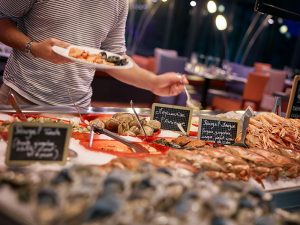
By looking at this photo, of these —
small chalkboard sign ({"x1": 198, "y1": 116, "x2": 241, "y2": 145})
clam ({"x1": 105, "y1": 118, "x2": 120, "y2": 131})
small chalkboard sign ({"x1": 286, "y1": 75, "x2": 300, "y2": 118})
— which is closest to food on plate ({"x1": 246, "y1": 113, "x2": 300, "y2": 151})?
small chalkboard sign ({"x1": 198, "y1": 116, "x2": 241, "y2": 145})

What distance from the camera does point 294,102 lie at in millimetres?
3373

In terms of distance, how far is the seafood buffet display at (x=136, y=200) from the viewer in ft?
3.88

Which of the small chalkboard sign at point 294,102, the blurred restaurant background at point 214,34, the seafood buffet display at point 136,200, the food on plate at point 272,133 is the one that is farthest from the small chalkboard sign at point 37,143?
the blurred restaurant background at point 214,34

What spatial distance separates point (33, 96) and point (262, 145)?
1.48 metres

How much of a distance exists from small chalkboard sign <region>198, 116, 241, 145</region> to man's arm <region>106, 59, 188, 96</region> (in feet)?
1.59

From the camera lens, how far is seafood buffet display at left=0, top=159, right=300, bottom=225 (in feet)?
3.88

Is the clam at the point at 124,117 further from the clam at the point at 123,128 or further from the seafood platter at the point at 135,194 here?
the seafood platter at the point at 135,194

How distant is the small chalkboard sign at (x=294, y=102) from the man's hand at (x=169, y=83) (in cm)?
81

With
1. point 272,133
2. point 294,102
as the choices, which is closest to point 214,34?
point 294,102

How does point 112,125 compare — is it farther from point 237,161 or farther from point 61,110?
point 237,161

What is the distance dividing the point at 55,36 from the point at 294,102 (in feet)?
5.54

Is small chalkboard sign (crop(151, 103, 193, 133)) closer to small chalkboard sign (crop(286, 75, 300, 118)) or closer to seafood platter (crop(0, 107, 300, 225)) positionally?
seafood platter (crop(0, 107, 300, 225))

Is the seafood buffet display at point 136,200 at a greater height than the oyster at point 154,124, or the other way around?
the seafood buffet display at point 136,200

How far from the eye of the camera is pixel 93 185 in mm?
1286
